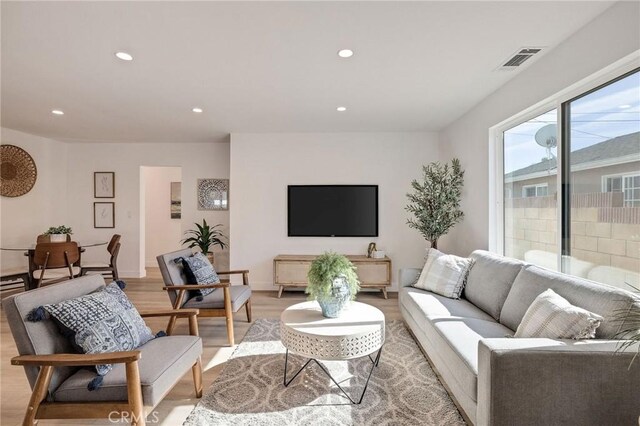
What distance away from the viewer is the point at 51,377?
1.54 meters

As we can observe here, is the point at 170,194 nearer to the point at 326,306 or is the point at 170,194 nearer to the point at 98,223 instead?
the point at 98,223

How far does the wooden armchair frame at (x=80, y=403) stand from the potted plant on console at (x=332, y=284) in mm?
1203

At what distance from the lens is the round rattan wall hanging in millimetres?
4840

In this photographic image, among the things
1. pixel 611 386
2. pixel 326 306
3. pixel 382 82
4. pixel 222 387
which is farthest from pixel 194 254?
pixel 611 386

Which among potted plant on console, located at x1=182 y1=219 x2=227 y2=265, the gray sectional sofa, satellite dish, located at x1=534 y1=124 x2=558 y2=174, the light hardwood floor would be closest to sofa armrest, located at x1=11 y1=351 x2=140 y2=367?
the light hardwood floor

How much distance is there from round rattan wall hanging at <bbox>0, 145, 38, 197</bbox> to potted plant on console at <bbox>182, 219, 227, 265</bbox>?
8.48ft

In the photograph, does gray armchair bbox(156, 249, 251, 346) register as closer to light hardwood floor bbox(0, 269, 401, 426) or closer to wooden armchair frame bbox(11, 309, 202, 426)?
light hardwood floor bbox(0, 269, 401, 426)

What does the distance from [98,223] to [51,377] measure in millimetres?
5267

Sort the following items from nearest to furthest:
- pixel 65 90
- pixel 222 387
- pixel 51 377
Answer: pixel 51 377 < pixel 222 387 < pixel 65 90

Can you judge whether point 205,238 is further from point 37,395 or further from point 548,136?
point 548,136

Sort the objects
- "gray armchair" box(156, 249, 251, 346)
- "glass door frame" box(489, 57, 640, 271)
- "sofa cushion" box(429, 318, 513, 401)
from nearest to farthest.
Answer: "sofa cushion" box(429, 318, 513, 401) → "glass door frame" box(489, 57, 640, 271) → "gray armchair" box(156, 249, 251, 346)

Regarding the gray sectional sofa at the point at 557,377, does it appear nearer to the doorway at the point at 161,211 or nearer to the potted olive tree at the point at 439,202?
the potted olive tree at the point at 439,202

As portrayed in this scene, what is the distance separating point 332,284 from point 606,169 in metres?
2.01

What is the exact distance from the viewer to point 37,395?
1479mm
